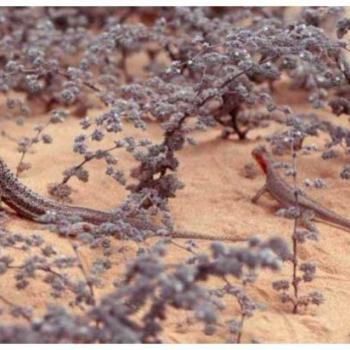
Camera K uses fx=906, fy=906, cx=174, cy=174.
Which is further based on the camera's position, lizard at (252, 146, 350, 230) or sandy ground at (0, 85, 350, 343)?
lizard at (252, 146, 350, 230)

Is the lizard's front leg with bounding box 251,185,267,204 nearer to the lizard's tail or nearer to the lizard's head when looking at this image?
the lizard's head

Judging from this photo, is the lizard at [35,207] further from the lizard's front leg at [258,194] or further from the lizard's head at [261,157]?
the lizard's head at [261,157]

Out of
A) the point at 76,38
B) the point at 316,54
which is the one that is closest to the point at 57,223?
the point at 316,54

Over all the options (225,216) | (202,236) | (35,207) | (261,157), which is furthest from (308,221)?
(35,207)

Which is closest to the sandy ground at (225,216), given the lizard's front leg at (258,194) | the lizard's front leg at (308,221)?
the lizard's front leg at (258,194)

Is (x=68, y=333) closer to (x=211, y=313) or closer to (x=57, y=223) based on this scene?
(x=211, y=313)

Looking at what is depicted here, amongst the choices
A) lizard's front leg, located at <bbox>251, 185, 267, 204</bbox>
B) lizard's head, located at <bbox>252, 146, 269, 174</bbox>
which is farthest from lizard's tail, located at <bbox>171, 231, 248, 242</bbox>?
lizard's head, located at <bbox>252, 146, 269, 174</bbox>

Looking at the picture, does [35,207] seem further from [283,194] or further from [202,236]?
[283,194]
